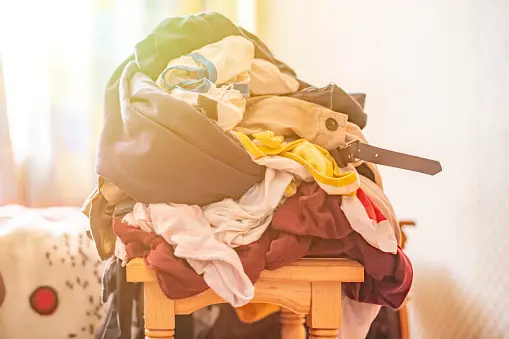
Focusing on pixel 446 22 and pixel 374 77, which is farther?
pixel 374 77

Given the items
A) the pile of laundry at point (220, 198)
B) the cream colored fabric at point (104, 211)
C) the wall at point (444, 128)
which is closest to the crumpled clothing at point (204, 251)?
the pile of laundry at point (220, 198)

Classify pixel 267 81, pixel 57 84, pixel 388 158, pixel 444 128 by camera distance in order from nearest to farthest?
pixel 388 158 → pixel 267 81 → pixel 444 128 → pixel 57 84

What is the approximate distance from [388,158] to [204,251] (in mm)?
348

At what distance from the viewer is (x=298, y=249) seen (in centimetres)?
85

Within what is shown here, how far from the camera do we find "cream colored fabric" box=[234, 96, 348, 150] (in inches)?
38.6

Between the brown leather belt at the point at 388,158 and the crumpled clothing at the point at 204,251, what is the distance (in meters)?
0.28

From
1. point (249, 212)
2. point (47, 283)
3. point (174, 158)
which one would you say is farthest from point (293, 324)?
point (47, 283)

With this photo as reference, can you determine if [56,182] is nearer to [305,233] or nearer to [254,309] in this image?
[254,309]

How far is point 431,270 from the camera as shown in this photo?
4.42ft

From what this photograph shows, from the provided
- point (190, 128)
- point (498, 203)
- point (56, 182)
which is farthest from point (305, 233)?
point (56, 182)

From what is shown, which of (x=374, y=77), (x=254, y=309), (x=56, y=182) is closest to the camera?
(x=254, y=309)

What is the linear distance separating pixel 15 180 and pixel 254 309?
3.18 feet

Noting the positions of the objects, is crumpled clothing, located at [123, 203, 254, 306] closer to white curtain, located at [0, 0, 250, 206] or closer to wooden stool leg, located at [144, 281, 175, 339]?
wooden stool leg, located at [144, 281, 175, 339]

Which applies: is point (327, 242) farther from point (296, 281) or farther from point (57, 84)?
point (57, 84)
